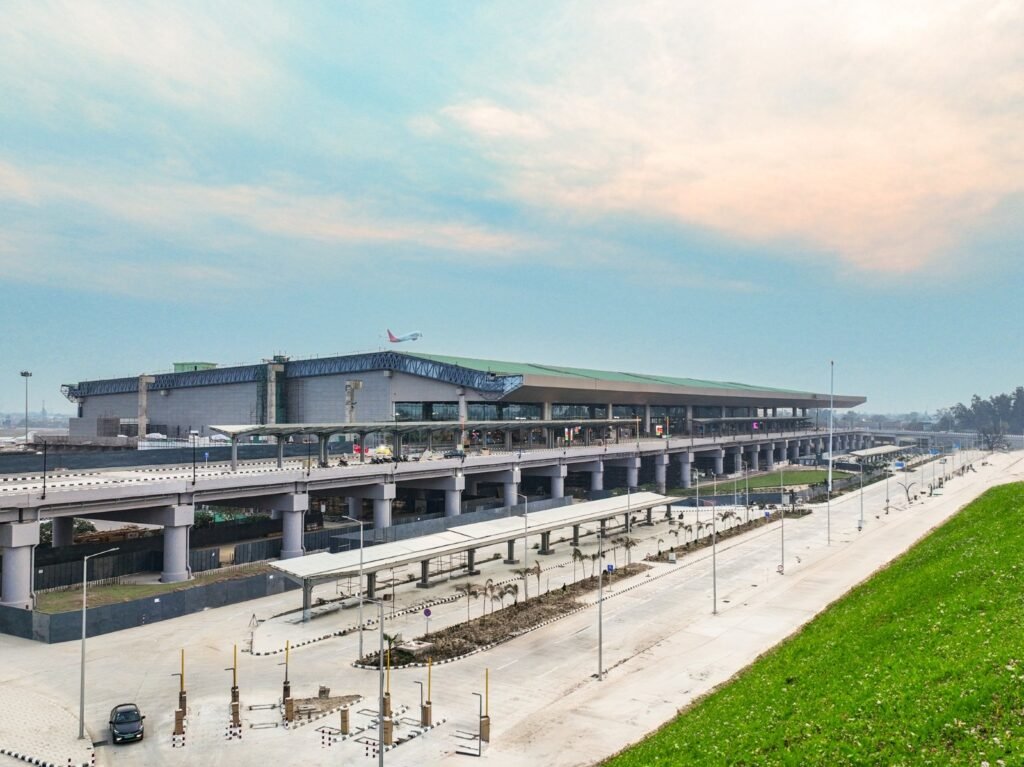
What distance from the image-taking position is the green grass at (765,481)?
13875cm

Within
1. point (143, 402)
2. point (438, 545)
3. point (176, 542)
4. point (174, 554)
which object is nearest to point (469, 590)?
point (438, 545)

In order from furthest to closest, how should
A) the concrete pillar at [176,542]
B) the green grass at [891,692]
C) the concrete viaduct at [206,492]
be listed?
the concrete pillar at [176,542] < the concrete viaduct at [206,492] < the green grass at [891,692]

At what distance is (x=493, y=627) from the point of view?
4900cm

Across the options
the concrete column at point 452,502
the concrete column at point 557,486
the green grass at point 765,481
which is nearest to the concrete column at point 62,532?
the concrete column at point 452,502

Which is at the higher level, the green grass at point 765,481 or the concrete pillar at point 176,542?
the concrete pillar at point 176,542

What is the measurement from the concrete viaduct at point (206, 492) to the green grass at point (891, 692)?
4269cm

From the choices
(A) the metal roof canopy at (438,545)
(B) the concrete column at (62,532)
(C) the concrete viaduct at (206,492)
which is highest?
(C) the concrete viaduct at (206,492)

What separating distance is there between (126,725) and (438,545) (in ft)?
98.0

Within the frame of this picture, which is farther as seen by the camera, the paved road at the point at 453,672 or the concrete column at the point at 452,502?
the concrete column at the point at 452,502

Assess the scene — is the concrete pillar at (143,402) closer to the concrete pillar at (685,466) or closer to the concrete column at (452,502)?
the concrete column at (452,502)

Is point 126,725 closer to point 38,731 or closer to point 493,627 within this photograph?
point 38,731

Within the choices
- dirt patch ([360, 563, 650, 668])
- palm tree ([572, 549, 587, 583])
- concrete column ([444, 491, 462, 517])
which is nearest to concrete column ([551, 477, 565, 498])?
concrete column ([444, 491, 462, 517])

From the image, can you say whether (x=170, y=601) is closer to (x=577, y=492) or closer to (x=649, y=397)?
(x=577, y=492)

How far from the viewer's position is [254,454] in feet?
334
